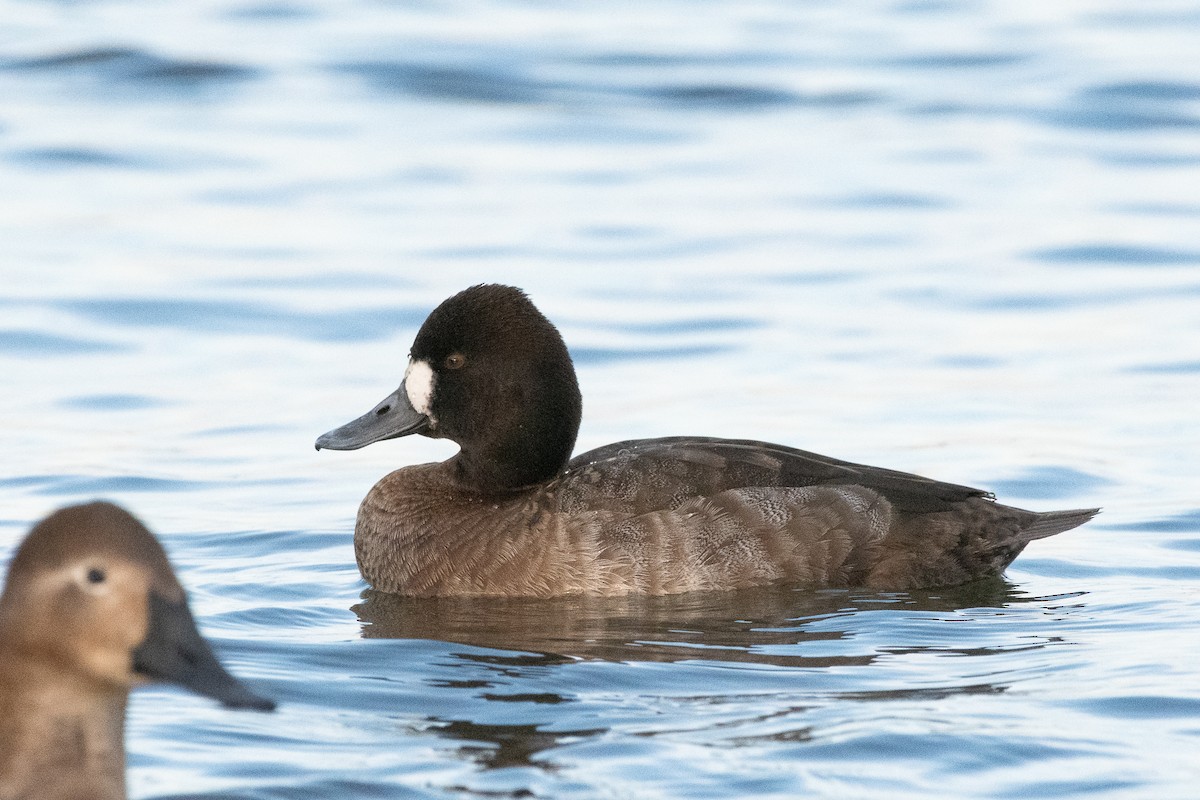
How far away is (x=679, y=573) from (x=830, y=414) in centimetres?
304

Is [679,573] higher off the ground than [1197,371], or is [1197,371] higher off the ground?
[1197,371]

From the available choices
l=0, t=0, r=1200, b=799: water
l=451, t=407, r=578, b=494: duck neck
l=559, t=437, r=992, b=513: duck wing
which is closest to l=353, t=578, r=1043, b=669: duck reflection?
l=0, t=0, r=1200, b=799: water

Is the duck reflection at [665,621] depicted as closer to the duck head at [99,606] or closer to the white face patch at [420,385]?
the white face patch at [420,385]

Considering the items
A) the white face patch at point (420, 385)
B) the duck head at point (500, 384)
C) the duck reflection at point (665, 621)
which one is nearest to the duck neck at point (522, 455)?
the duck head at point (500, 384)

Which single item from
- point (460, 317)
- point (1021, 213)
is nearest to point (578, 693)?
point (460, 317)

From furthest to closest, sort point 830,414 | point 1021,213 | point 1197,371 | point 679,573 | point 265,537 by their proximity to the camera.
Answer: point 1021,213
point 1197,371
point 830,414
point 265,537
point 679,573

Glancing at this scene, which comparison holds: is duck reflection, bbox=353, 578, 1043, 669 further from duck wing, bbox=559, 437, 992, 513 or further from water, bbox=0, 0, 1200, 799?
duck wing, bbox=559, 437, 992, 513

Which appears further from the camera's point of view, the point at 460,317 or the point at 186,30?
the point at 186,30

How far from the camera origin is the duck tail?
26.1 ft

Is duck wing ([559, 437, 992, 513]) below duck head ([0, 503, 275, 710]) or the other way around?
the other way around

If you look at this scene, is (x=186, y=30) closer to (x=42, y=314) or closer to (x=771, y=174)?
(x=771, y=174)

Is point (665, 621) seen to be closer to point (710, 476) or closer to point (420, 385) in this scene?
point (710, 476)

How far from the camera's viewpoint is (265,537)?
8.50 m

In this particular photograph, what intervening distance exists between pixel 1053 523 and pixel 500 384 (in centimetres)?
219
